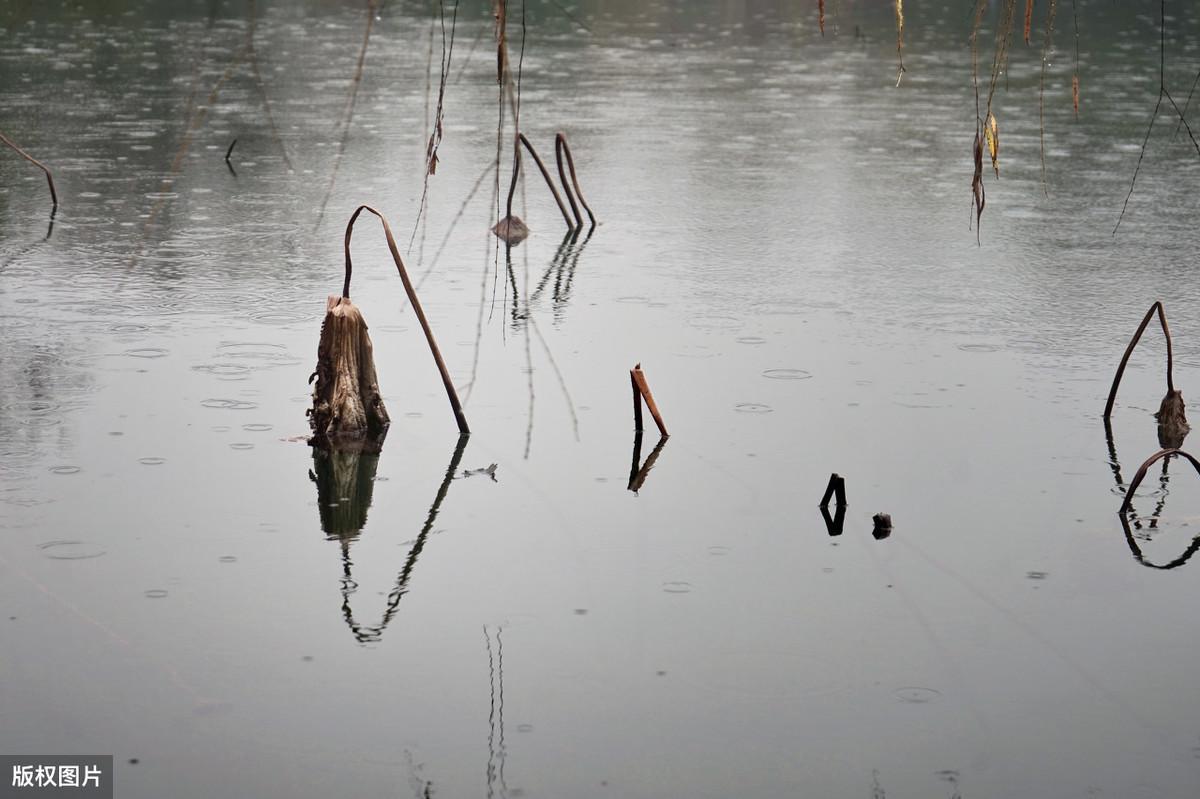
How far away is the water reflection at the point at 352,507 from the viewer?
404cm

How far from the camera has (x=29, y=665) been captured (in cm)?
367

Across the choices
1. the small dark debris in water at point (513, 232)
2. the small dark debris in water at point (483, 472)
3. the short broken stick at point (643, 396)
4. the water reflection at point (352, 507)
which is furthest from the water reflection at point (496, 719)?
the small dark debris in water at point (513, 232)

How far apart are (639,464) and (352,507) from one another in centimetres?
94

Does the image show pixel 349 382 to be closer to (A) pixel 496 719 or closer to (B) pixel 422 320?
(B) pixel 422 320

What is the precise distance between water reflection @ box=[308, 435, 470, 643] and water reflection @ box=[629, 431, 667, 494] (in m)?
0.55

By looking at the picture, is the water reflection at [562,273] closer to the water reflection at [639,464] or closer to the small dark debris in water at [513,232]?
the small dark debris in water at [513,232]

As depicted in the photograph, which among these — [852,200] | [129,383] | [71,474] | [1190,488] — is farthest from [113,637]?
[852,200]

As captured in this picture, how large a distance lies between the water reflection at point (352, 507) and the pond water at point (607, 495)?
0.05 ft

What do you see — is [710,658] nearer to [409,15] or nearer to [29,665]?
[29,665]

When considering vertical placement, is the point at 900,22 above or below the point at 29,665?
above

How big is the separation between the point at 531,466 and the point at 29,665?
1.86 m

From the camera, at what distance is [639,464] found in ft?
17.0

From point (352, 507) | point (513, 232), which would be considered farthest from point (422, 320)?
point (513, 232)

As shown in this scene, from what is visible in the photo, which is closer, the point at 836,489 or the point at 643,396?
the point at 836,489
